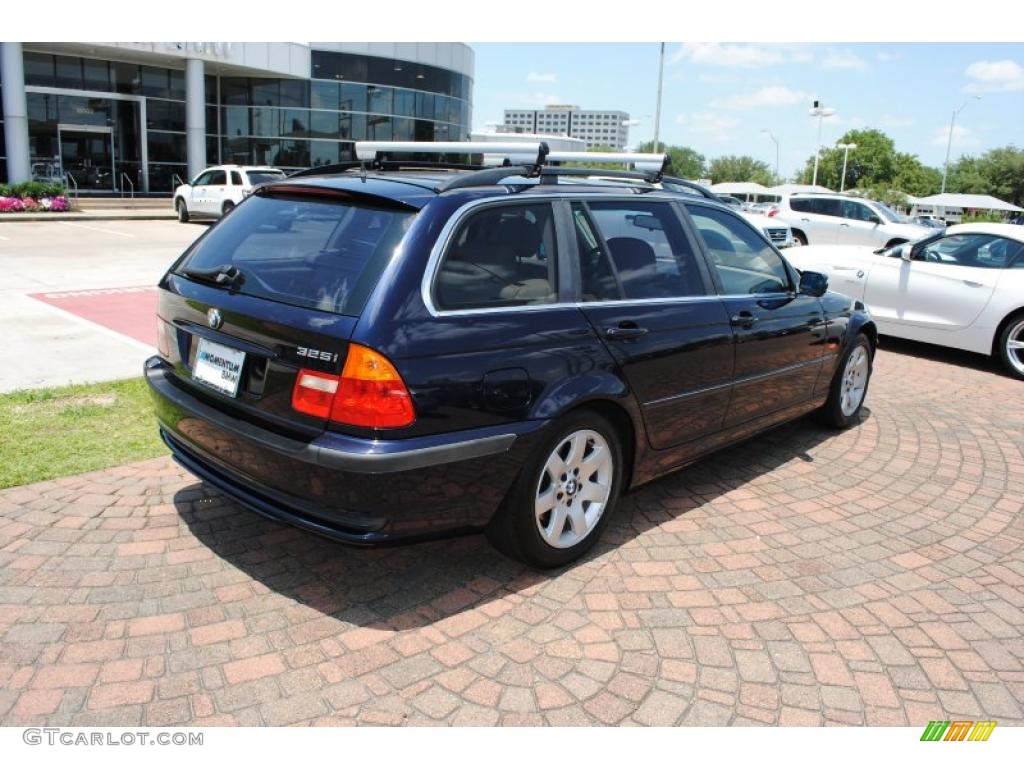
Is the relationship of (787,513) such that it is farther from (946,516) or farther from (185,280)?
(185,280)

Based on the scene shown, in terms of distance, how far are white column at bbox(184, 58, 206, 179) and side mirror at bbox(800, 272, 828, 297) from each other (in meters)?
Answer: 26.3

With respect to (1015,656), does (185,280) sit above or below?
above

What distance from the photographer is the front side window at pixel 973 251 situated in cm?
866

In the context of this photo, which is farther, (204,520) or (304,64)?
(304,64)

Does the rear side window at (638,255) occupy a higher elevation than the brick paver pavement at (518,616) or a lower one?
higher

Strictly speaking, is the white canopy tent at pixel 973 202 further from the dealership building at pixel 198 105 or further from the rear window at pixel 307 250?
the rear window at pixel 307 250

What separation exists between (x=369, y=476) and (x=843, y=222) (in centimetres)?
1782

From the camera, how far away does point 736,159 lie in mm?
137625

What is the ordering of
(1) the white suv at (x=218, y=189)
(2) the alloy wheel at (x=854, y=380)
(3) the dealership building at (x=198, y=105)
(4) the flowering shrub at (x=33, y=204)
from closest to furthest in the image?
(2) the alloy wheel at (x=854, y=380) → (1) the white suv at (x=218, y=189) → (4) the flowering shrub at (x=33, y=204) → (3) the dealership building at (x=198, y=105)

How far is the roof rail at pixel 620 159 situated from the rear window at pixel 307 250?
1216 millimetres

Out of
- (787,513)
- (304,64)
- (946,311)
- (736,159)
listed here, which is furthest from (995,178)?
(787,513)

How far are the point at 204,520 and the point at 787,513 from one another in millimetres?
3123

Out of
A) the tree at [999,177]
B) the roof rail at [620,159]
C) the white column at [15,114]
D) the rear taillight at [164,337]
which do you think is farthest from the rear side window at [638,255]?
the tree at [999,177]

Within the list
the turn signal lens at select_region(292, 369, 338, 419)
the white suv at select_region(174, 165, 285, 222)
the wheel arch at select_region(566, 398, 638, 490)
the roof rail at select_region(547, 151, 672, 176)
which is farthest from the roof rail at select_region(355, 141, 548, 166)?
the white suv at select_region(174, 165, 285, 222)
